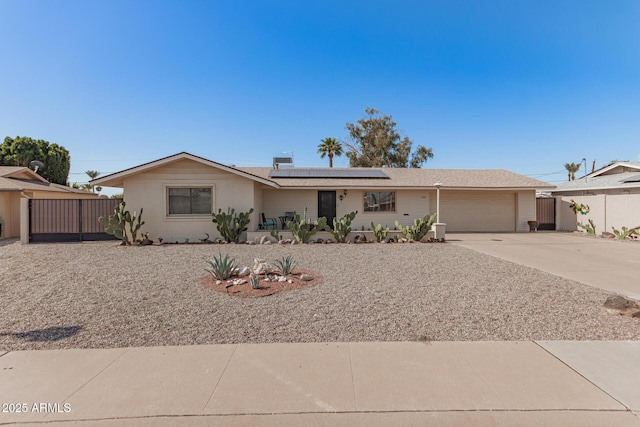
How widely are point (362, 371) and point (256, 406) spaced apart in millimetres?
1164

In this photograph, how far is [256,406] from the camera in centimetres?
286

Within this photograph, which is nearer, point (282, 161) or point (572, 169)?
point (282, 161)

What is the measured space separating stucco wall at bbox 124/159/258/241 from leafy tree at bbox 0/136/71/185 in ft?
78.4

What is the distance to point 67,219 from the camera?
14.0 meters

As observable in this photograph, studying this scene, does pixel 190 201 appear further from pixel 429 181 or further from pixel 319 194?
pixel 429 181

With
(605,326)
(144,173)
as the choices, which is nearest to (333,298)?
(605,326)

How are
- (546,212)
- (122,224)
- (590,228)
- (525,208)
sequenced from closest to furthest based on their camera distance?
(122,224) → (590,228) → (525,208) → (546,212)

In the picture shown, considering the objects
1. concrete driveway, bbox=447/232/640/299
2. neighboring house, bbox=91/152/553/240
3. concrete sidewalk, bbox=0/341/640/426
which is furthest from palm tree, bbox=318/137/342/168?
concrete sidewalk, bbox=0/341/640/426

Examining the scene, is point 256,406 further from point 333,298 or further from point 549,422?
point 333,298

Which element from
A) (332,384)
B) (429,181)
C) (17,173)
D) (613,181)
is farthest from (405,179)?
(17,173)

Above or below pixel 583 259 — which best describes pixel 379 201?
above

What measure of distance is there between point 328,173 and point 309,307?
1470 centimetres

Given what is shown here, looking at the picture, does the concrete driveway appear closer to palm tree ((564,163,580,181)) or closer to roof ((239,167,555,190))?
roof ((239,167,555,190))

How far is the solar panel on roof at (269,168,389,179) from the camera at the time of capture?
1880cm
